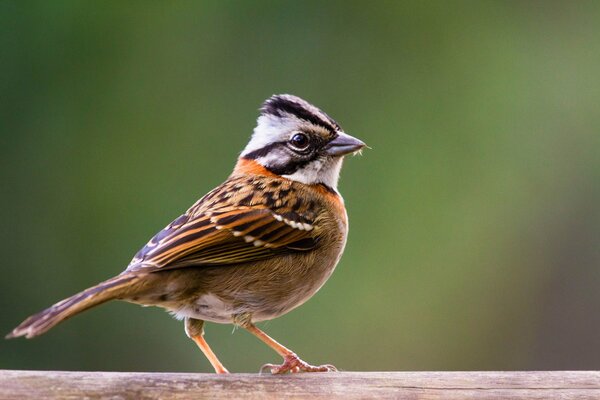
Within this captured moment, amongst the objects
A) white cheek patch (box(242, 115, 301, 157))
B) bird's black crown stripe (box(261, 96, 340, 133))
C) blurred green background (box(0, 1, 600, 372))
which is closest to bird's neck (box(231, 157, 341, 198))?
white cheek patch (box(242, 115, 301, 157))

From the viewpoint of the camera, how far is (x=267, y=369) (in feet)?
15.5

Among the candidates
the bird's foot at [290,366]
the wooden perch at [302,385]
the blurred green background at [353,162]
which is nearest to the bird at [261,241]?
the bird's foot at [290,366]

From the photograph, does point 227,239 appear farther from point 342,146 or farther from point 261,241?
point 342,146

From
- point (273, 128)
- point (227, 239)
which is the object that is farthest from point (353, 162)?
point (227, 239)

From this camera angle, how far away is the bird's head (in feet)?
17.3

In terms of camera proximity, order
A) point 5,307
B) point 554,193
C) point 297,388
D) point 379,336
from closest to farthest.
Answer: point 297,388, point 5,307, point 379,336, point 554,193

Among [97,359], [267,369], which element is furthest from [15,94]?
[267,369]

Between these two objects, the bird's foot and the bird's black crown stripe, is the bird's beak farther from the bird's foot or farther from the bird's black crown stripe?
the bird's foot

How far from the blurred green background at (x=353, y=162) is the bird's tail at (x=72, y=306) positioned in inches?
133

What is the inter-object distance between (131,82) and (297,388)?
526cm

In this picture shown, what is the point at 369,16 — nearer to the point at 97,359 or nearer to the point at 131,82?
the point at 131,82

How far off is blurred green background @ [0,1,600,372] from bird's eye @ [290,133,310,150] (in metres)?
2.56

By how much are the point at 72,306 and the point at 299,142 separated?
1860 millimetres

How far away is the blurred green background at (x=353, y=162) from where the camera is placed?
26.8ft
